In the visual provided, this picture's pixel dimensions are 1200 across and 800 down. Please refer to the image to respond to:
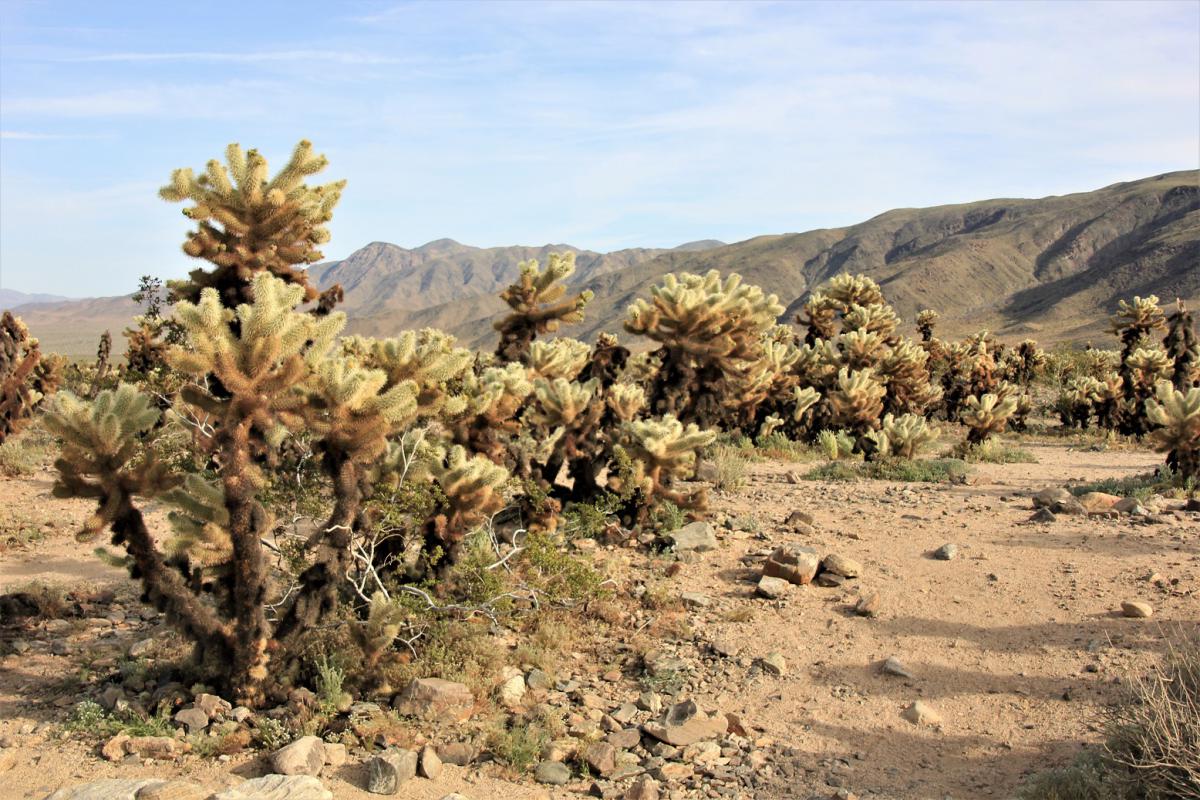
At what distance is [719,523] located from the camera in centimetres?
923

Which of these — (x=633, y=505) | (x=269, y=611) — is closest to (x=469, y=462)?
(x=269, y=611)

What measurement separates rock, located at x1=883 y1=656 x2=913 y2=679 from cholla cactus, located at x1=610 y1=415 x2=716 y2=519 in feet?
10.5

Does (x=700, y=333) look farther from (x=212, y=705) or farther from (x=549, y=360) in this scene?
(x=212, y=705)

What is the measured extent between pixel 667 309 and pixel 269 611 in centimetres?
559

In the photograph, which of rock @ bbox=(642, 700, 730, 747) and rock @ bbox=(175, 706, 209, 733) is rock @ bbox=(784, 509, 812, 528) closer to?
rock @ bbox=(642, 700, 730, 747)

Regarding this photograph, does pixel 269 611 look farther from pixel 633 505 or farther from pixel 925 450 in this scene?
pixel 925 450

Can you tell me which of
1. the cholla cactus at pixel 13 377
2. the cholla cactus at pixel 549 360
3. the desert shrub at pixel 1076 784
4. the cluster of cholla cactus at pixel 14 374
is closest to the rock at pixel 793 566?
the desert shrub at pixel 1076 784

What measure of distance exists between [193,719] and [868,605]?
493cm

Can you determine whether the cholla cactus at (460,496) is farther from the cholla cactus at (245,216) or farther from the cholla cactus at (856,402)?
the cholla cactus at (856,402)

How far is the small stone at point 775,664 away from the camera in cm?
595

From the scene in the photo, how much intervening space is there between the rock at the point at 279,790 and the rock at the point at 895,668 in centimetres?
372

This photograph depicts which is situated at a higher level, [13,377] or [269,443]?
[13,377]

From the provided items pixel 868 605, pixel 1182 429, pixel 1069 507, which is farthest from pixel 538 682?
pixel 1182 429

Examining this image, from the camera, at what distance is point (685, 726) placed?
517cm
